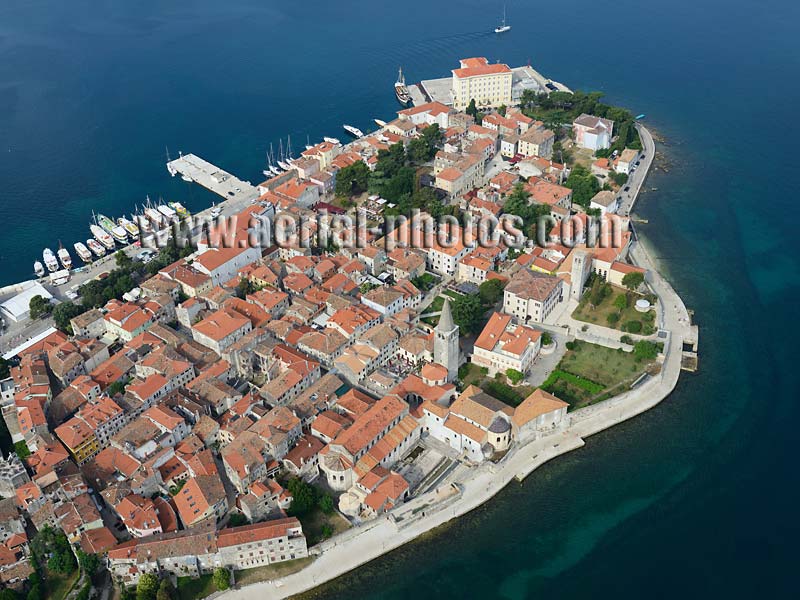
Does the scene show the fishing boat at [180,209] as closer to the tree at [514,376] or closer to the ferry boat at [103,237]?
the ferry boat at [103,237]

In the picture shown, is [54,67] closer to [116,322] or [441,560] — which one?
[116,322]

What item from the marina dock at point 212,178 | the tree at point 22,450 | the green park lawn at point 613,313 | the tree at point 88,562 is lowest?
the tree at point 22,450

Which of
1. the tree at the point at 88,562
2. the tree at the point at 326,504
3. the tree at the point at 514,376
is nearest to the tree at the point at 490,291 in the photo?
the tree at the point at 514,376

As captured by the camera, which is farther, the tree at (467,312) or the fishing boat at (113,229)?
the fishing boat at (113,229)

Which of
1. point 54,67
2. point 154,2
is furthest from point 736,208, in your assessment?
point 154,2

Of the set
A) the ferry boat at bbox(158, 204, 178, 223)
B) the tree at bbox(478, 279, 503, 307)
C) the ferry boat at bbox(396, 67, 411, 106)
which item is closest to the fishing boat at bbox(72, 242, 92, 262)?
the ferry boat at bbox(158, 204, 178, 223)

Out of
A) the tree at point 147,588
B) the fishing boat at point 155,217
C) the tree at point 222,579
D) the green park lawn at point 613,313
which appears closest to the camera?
the tree at point 147,588

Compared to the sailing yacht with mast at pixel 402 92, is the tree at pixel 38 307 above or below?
below
